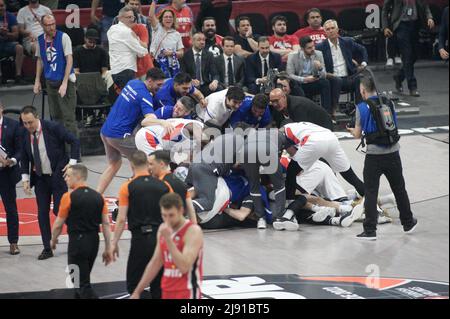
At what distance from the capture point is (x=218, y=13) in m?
19.2

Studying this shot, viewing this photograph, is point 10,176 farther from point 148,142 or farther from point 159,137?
point 159,137

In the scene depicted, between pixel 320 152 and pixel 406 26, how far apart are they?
6673mm

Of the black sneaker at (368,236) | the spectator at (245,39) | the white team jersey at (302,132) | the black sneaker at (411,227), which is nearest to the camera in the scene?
the black sneaker at (368,236)

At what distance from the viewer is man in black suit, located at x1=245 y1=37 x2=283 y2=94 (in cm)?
1725

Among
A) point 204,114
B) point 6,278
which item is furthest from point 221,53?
point 6,278

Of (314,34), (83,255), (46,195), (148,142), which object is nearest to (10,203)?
(46,195)

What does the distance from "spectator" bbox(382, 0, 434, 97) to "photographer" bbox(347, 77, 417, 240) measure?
6.89 m

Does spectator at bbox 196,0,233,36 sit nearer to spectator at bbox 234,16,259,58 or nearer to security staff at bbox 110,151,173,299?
spectator at bbox 234,16,259,58

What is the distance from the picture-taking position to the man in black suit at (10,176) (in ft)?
41.6

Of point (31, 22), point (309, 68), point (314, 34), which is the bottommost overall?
point (309, 68)

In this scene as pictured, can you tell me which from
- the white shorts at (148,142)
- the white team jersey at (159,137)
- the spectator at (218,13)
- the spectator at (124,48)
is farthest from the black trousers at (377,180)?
the spectator at (218,13)

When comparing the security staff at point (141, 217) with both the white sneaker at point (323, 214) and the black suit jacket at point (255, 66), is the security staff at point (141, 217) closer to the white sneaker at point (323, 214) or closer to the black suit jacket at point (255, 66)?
the white sneaker at point (323, 214)

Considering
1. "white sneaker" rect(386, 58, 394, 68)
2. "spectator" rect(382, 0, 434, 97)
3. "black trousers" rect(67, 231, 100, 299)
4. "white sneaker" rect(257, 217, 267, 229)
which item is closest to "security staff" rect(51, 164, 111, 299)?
"black trousers" rect(67, 231, 100, 299)

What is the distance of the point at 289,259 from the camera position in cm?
1227
